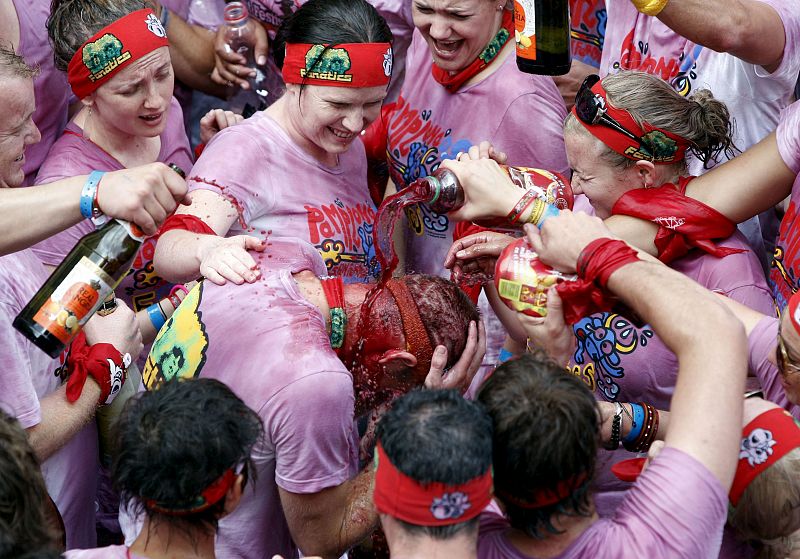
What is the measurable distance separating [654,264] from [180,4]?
3.25 metres

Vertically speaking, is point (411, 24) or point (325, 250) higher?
point (411, 24)

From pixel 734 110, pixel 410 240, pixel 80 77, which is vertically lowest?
pixel 410 240

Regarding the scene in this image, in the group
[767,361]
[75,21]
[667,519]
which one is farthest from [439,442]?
[75,21]

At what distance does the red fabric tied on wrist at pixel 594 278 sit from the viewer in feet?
7.14

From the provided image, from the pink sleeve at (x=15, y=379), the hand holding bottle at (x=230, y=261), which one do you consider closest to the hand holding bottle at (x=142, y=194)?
the hand holding bottle at (x=230, y=261)

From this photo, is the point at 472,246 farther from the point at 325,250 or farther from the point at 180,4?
the point at 180,4

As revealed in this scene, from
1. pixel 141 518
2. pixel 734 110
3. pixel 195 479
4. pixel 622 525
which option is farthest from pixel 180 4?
pixel 622 525

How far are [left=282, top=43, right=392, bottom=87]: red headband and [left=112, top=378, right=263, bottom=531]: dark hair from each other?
5.15ft

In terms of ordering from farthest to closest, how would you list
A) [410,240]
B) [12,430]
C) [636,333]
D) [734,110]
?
[410,240] → [734,110] → [636,333] → [12,430]

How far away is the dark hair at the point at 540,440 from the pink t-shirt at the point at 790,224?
3.97ft

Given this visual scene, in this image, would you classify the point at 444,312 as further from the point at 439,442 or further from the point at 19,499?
the point at 19,499

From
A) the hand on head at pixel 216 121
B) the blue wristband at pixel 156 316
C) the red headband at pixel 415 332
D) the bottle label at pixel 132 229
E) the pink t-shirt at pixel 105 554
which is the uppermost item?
the bottle label at pixel 132 229

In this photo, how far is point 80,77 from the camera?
355 cm

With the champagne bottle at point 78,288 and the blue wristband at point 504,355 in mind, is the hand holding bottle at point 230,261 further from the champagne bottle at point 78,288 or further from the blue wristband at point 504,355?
the blue wristband at point 504,355
